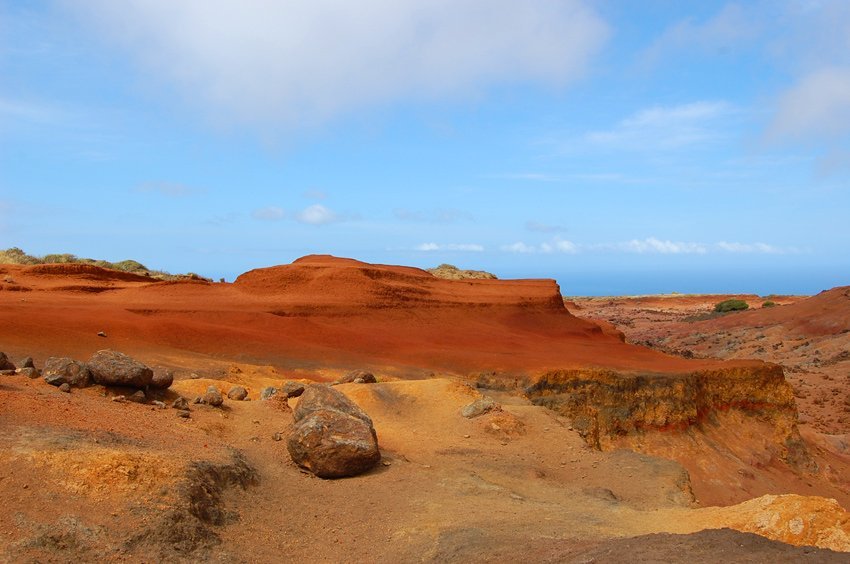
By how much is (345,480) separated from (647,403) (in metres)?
9.69

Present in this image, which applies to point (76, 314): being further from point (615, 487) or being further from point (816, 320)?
point (816, 320)

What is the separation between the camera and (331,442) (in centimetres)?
920

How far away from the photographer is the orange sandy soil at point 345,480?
635 centimetres

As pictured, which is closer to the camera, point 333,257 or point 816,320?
point 333,257

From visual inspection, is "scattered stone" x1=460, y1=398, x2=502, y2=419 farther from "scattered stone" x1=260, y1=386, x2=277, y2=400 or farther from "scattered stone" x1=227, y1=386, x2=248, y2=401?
"scattered stone" x1=227, y1=386, x2=248, y2=401

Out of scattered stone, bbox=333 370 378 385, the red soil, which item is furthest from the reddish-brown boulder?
the red soil

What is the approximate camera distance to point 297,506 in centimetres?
812

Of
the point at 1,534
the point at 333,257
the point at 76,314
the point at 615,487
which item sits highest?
the point at 333,257


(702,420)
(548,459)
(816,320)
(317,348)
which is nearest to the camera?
(548,459)

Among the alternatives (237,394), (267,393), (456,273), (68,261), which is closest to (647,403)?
(267,393)

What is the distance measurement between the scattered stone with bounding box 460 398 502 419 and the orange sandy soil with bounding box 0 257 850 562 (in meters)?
0.21

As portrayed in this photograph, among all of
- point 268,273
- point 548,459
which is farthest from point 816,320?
point 548,459

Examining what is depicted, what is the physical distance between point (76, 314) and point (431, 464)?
12551mm

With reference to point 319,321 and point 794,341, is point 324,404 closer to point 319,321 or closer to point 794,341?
point 319,321
